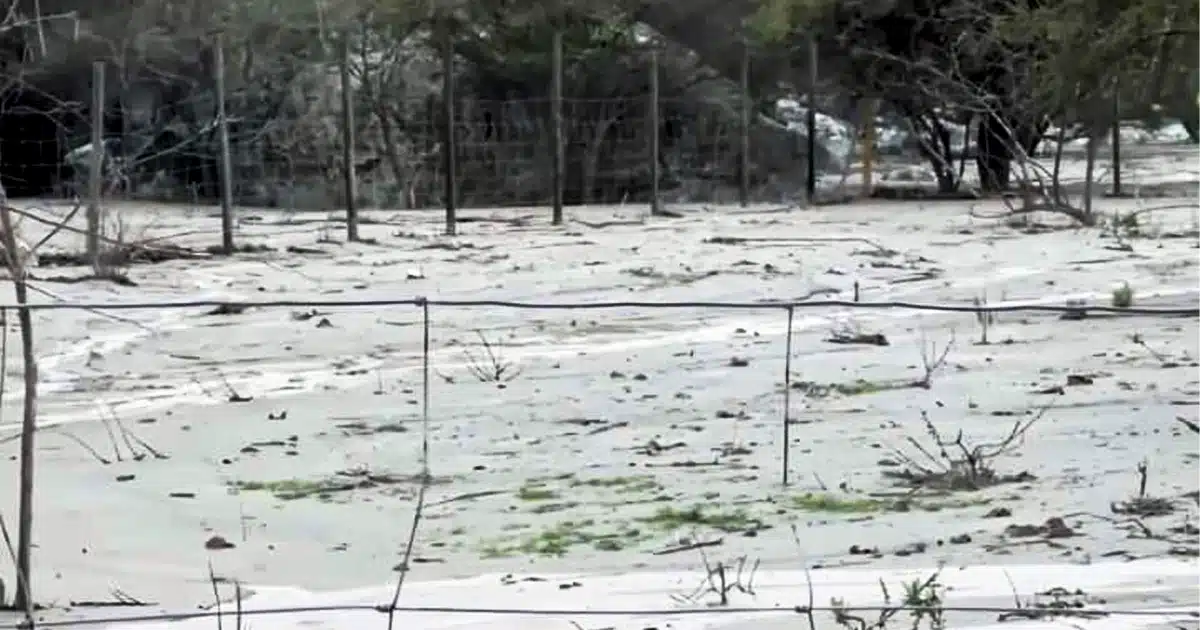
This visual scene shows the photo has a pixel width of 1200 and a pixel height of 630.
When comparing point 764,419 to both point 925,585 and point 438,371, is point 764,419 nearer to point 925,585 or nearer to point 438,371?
point 438,371

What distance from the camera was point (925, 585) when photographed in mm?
3805

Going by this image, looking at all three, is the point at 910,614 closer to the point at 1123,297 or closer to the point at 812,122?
the point at 1123,297

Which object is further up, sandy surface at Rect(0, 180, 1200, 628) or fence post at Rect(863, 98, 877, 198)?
fence post at Rect(863, 98, 877, 198)

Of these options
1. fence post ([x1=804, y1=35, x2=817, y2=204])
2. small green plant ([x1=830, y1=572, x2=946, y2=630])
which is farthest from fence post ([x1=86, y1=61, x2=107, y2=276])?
fence post ([x1=804, y1=35, x2=817, y2=204])

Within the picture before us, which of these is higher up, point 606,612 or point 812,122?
point 812,122

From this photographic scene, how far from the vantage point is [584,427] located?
21.4 feet

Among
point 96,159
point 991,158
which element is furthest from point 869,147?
point 96,159

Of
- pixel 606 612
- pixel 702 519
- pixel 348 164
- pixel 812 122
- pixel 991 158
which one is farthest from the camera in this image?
pixel 991 158

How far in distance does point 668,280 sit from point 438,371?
155 inches

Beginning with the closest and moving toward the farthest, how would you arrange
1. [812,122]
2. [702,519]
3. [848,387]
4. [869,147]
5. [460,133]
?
1. [702,519]
2. [848,387]
3. [812,122]
4. [460,133]
5. [869,147]

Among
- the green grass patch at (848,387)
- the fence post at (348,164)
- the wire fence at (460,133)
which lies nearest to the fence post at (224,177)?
the fence post at (348,164)

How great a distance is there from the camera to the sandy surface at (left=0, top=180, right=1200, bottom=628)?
4.75m

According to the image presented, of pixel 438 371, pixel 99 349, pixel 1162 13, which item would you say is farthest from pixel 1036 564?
pixel 99 349

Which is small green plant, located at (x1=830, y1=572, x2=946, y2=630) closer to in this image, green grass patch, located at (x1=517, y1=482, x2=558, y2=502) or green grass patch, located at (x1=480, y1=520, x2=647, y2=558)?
green grass patch, located at (x1=480, y1=520, x2=647, y2=558)
